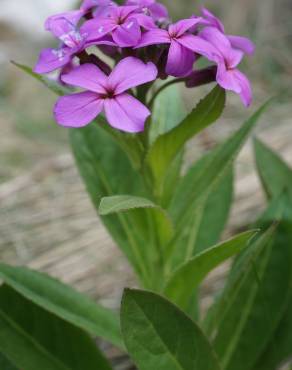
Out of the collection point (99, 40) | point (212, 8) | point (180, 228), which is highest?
point (99, 40)

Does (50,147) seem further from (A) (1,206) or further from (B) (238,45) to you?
(B) (238,45)

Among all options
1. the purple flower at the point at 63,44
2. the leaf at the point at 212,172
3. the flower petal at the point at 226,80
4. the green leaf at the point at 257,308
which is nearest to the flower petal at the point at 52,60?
the purple flower at the point at 63,44

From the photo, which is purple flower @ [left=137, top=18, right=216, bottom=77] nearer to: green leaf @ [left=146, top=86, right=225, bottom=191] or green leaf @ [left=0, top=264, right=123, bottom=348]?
green leaf @ [left=146, top=86, right=225, bottom=191]

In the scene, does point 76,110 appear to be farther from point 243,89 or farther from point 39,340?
point 39,340

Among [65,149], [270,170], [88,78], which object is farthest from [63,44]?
[65,149]

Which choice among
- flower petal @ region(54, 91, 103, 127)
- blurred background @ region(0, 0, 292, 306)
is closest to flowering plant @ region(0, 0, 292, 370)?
flower petal @ region(54, 91, 103, 127)

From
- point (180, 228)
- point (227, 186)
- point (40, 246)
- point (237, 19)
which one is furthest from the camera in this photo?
point (237, 19)

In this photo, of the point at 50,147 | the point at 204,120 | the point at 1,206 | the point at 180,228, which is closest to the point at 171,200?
the point at 180,228
